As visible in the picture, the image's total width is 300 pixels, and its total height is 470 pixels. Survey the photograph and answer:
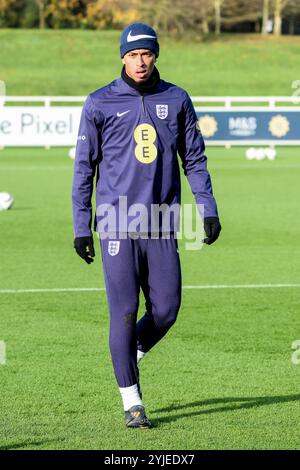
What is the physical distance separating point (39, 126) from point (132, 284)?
101 feet

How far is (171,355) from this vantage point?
9.33 m

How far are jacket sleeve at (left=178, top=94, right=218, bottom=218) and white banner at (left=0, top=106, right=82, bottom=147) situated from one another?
29.2 m

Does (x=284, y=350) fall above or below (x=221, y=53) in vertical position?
above

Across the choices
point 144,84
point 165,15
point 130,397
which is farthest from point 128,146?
point 165,15

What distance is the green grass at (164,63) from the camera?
68.2 metres

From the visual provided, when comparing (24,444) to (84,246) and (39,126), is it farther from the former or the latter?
(39,126)

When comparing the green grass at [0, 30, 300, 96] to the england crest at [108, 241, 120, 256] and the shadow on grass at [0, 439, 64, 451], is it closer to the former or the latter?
the england crest at [108, 241, 120, 256]

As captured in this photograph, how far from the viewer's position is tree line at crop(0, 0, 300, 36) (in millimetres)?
81125

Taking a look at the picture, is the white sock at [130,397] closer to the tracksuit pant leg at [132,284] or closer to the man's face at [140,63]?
the tracksuit pant leg at [132,284]

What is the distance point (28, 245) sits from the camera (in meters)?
16.4

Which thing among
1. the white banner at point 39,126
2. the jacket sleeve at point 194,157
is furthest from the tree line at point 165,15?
A: the jacket sleeve at point 194,157
